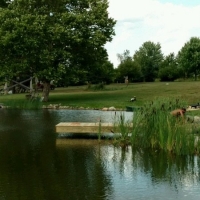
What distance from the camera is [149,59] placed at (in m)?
95.4

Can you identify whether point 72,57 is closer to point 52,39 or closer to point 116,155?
point 52,39

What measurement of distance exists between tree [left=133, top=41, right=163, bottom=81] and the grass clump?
73609 millimetres

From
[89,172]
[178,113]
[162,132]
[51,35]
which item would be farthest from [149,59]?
[89,172]

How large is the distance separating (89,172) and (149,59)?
86.0 meters

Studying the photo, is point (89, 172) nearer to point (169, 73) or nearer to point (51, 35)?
point (51, 35)

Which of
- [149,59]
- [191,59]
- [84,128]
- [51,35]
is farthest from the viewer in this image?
[149,59]

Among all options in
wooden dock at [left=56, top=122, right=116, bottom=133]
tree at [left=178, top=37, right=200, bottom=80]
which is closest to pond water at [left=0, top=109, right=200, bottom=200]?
wooden dock at [left=56, top=122, right=116, bottom=133]

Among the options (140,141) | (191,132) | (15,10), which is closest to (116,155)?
(140,141)

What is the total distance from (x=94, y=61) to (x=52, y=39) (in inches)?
224

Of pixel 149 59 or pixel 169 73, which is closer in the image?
pixel 169 73

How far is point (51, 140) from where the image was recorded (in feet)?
53.1

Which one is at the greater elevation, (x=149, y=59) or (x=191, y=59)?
(x=149, y=59)

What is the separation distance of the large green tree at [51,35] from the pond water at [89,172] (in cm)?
1894

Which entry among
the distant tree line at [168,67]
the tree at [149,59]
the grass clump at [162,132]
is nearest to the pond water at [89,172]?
the grass clump at [162,132]
